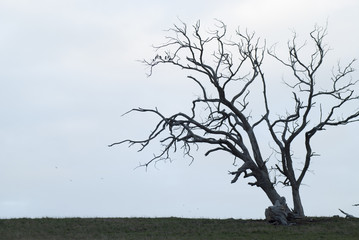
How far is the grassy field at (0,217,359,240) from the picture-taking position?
85.7ft

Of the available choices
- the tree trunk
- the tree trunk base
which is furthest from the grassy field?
the tree trunk

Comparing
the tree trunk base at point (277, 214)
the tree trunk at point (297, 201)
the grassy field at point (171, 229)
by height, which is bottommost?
the grassy field at point (171, 229)

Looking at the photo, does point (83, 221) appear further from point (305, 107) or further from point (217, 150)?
point (305, 107)

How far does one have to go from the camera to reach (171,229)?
28.5m

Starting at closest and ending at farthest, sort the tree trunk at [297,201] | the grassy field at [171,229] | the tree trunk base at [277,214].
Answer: the grassy field at [171,229] → the tree trunk base at [277,214] → the tree trunk at [297,201]

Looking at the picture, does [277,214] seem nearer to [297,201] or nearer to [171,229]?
[297,201]

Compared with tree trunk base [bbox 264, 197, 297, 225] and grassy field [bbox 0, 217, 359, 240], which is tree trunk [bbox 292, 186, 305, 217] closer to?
grassy field [bbox 0, 217, 359, 240]

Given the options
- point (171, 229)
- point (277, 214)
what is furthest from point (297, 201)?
point (171, 229)

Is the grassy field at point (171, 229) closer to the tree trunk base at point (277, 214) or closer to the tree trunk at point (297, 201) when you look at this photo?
the tree trunk base at point (277, 214)

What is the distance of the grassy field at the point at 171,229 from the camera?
26.1m

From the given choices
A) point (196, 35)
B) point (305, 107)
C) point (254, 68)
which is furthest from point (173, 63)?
point (305, 107)

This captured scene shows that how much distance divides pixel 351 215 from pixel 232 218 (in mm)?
5614

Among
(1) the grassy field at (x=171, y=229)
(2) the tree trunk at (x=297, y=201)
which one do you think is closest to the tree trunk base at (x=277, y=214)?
(1) the grassy field at (x=171, y=229)

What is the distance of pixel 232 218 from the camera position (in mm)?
33031
